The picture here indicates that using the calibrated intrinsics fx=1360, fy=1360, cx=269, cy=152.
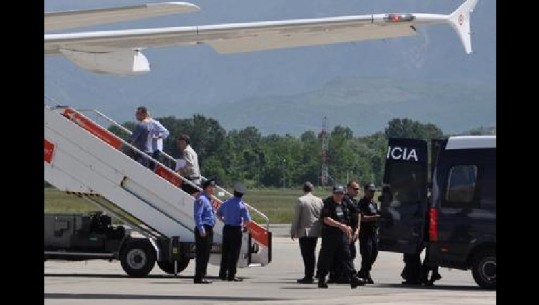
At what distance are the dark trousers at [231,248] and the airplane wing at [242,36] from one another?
9.36ft

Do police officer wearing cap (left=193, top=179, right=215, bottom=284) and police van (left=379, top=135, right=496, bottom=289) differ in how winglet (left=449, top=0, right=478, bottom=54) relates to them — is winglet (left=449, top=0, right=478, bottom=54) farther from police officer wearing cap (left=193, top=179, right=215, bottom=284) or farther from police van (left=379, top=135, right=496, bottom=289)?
police officer wearing cap (left=193, top=179, right=215, bottom=284)

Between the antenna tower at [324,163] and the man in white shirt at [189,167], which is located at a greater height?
the antenna tower at [324,163]

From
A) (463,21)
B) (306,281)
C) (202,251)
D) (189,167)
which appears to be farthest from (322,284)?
(463,21)

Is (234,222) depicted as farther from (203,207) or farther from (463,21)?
(463,21)

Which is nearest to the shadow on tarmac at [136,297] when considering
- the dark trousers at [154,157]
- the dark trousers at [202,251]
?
the dark trousers at [202,251]

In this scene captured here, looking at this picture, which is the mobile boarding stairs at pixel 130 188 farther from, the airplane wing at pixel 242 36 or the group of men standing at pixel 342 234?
the airplane wing at pixel 242 36

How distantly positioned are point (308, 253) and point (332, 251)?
2.02 meters

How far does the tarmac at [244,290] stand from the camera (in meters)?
15.6

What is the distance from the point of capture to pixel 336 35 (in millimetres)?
16688

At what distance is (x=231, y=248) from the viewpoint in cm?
1969

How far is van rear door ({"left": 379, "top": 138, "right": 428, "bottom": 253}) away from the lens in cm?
1936
